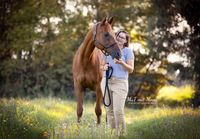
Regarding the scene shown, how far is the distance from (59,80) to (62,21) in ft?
9.56

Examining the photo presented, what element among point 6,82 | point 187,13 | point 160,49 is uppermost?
point 187,13

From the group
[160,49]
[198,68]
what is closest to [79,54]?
[198,68]

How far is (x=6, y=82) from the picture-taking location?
71.5ft

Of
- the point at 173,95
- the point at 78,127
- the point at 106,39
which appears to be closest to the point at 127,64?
the point at 106,39

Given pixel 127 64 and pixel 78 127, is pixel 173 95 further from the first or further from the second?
pixel 78 127

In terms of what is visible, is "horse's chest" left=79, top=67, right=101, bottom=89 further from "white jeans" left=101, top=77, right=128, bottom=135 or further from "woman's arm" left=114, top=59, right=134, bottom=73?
"woman's arm" left=114, top=59, right=134, bottom=73

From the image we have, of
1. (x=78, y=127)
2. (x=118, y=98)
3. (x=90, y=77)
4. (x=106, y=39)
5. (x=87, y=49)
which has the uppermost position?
(x=106, y=39)

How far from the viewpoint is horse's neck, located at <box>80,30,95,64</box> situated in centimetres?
994

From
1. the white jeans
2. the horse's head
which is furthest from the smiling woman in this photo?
the horse's head

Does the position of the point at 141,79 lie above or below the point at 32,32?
below

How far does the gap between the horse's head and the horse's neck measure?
710mm

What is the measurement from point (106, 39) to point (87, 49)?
4.59ft

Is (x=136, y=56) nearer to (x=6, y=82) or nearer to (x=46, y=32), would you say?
(x=46, y=32)

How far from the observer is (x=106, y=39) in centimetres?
878
